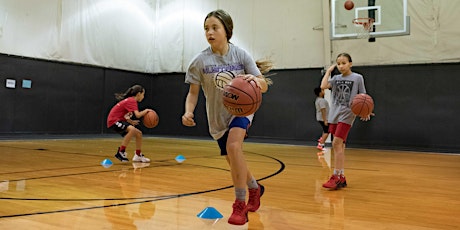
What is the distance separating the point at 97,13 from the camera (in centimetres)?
1324

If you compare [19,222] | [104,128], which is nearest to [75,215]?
[19,222]

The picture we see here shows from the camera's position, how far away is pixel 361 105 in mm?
4277

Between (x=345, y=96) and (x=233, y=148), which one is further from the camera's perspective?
(x=345, y=96)

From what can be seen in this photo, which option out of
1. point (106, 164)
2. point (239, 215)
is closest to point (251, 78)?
point (239, 215)

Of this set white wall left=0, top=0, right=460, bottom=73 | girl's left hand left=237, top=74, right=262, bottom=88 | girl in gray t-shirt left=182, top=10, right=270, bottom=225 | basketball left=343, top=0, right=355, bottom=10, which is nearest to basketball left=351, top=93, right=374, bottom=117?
girl in gray t-shirt left=182, top=10, right=270, bottom=225

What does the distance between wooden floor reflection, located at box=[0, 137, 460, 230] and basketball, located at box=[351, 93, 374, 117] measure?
81 cm

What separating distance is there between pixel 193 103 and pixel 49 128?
10270 millimetres

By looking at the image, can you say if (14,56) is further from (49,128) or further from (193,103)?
(193,103)

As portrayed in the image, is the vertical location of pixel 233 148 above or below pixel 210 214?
above

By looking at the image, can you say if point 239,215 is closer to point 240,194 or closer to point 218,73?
point 240,194

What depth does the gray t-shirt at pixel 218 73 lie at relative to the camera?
298 cm

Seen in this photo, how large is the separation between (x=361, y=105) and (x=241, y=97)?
6.88 feet

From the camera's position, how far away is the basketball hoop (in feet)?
33.8

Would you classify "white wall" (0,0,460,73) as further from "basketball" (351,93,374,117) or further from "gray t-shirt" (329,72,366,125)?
"basketball" (351,93,374,117)
